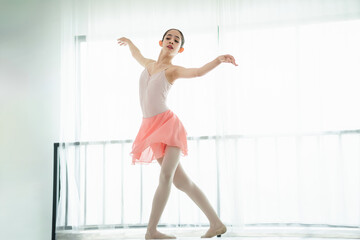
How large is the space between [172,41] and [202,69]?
33 centimetres

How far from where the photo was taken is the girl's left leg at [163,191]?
1.89 meters

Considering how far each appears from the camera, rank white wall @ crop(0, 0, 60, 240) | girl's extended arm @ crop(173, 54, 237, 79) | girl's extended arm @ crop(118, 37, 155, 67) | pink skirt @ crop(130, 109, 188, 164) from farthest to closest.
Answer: white wall @ crop(0, 0, 60, 240) < girl's extended arm @ crop(118, 37, 155, 67) < pink skirt @ crop(130, 109, 188, 164) < girl's extended arm @ crop(173, 54, 237, 79)

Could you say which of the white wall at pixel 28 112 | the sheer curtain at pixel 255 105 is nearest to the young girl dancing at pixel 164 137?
the sheer curtain at pixel 255 105

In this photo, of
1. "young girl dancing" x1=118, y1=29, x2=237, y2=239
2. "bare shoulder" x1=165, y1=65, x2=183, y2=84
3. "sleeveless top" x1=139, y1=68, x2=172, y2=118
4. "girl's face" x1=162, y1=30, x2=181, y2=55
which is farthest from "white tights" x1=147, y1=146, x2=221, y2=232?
"girl's face" x1=162, y1=30, x2=181, y2=55

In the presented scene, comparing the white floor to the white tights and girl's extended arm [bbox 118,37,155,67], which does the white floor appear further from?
girl's extended arm [bbox 118,37,155,67]

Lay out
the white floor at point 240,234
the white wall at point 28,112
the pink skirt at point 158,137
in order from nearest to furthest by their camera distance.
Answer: the pink skirt at point 158,137 < the white floor at point 240,234 < the white wall at point 28,112

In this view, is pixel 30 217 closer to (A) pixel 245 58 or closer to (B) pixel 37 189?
(B) pixel 37 189

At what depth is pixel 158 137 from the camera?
6.31 feet

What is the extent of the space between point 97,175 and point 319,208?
1.66 meters

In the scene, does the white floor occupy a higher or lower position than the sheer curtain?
lower

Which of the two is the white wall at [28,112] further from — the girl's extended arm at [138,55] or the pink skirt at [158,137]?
the pink skirt at [158,137]

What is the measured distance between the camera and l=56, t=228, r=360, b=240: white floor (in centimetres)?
245

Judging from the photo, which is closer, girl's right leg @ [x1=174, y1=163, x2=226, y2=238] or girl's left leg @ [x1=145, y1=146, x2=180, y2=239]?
girl's left leg @ [x1=145, y1=146, x2=180, y2=239]

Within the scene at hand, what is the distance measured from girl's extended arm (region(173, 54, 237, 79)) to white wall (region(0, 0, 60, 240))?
1.47 metres
